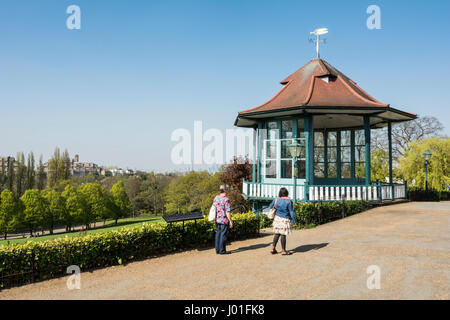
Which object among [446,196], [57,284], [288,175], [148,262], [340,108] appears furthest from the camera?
[446,196]

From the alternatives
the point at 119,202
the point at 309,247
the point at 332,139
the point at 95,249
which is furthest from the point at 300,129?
the point at 119,202

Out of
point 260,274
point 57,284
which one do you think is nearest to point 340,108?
point 260,274

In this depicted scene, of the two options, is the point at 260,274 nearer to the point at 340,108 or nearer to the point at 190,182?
the point at 340,108

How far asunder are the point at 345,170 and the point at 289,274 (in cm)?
1460

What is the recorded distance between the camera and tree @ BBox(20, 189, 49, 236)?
51.9 m

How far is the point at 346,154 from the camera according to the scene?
19516mm

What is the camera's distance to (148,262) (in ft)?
25.3

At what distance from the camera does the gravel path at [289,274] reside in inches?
209

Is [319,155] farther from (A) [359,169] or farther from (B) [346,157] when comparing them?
(A) [359,169]

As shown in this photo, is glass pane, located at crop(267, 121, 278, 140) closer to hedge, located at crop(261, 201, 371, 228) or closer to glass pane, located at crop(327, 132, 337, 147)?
glass pane, located at crop(327, 132, 337, 147)

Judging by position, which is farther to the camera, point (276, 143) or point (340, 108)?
point (276, 143)

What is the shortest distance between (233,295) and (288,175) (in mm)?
12365

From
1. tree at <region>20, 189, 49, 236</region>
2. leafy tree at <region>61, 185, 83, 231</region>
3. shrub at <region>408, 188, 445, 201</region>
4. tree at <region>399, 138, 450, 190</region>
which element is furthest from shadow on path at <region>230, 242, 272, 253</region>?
leafy tree at <region>61, 185, 83, 231</region>

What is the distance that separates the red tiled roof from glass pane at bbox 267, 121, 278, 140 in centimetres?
100
